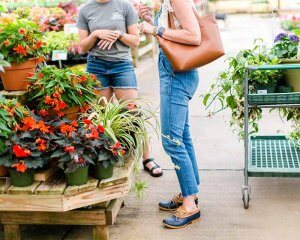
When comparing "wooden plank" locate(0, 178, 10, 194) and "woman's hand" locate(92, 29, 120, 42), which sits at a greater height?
"woman's hand" locate(92, 29, 120, 42)

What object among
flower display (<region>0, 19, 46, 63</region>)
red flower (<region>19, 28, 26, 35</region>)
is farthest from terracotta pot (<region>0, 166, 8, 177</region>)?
red flower (<region>19, 28, 26, 35</region>)

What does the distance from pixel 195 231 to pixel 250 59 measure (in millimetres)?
1309

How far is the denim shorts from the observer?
4043 millimetres

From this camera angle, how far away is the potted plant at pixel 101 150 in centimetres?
304

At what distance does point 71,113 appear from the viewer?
3.45m

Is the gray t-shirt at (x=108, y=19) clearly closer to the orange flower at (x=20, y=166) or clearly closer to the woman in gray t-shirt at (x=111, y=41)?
the woman in gray t-shirt at (x=111, y=41)

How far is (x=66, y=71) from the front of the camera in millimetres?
3434

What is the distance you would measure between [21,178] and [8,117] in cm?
36

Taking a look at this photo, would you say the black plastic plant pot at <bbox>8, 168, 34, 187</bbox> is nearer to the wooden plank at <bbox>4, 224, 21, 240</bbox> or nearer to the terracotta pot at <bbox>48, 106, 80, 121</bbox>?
the wooden plank at <bbox>4, 224, 21, 240</bbox>

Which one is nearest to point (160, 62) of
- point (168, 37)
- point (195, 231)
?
point (168, 37)

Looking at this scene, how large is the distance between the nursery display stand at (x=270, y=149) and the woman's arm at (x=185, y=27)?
1.56 ft

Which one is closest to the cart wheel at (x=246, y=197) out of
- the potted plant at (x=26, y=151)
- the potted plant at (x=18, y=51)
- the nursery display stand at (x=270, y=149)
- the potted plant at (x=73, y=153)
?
the nursery display stand at (x=270, y=149)

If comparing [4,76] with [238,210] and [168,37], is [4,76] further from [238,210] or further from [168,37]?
[238,210]

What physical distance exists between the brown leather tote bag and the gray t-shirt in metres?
0.79
